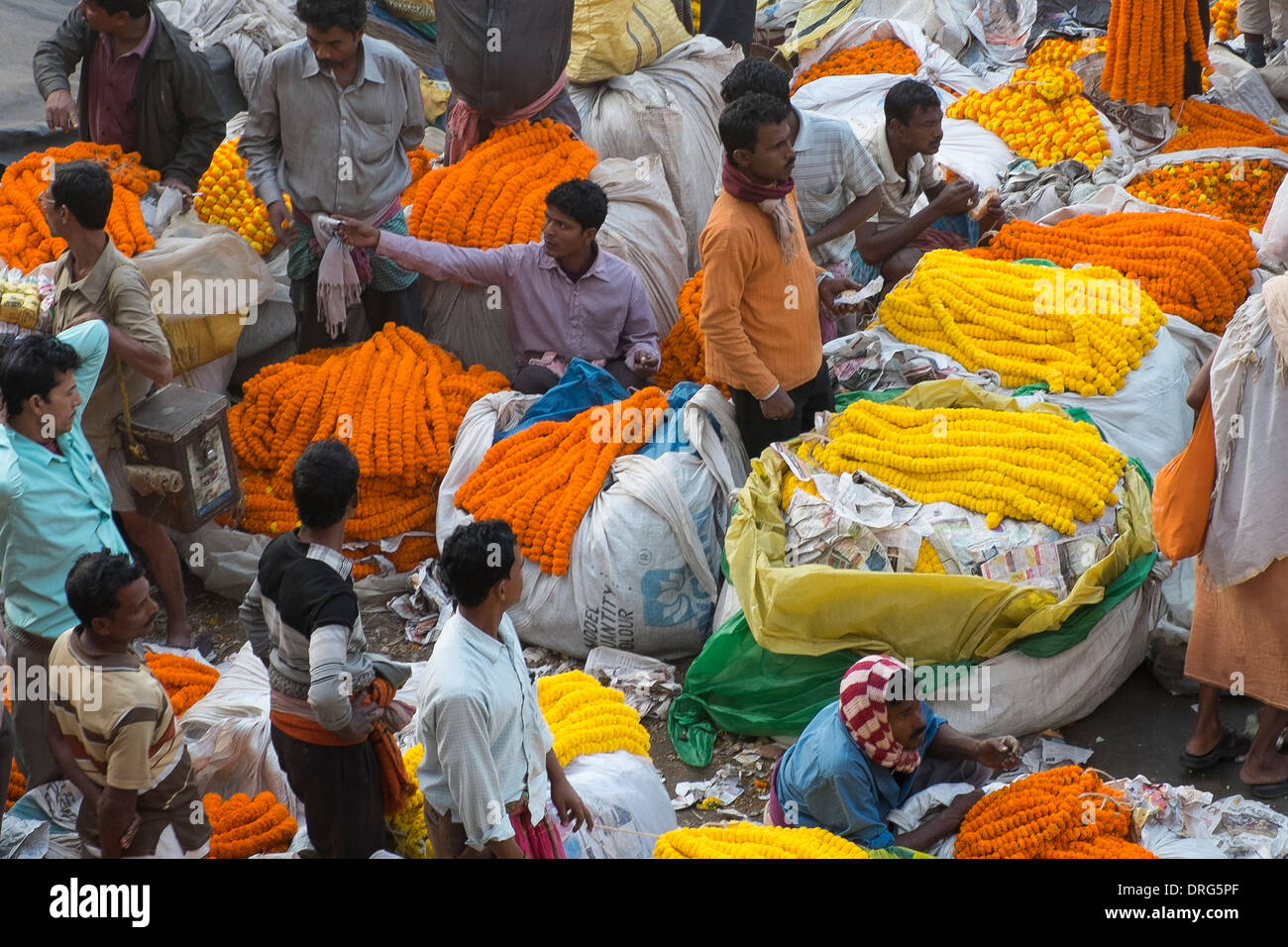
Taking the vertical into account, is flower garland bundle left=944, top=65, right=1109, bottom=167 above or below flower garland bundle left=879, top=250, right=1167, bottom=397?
above

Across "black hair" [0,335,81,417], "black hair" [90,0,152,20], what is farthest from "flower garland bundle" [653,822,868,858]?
"black hair" [90,0,152,20]

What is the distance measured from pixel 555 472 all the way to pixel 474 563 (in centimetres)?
217

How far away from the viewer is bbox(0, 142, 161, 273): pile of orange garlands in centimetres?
592

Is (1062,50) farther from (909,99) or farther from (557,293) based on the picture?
(557,293)

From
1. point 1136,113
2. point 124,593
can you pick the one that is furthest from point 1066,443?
point 1136,113

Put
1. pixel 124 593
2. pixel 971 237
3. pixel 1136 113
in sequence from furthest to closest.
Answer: pixel 1136 113 → pixel 971 237 → pixel 124 593

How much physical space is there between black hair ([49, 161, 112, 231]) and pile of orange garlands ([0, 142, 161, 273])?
1.08 m

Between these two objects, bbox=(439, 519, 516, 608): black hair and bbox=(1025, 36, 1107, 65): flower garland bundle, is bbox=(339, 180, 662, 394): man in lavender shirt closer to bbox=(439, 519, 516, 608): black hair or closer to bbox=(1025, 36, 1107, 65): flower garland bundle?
bbox=(439, 519, 516, 608): black hair

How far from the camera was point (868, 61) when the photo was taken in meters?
8.30

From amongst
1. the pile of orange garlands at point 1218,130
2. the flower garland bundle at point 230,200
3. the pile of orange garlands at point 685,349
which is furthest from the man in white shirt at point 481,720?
the pile of orange garlands at point 1218,130

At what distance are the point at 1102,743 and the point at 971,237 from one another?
2.84 meters

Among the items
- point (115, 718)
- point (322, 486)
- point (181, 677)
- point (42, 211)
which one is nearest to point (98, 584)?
point (115, 718)

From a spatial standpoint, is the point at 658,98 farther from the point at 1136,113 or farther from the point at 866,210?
the point at 1136,113

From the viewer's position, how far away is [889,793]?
3.72 m
